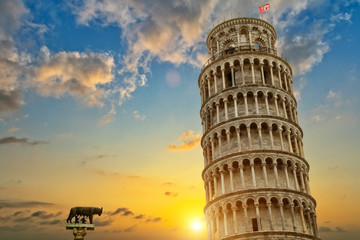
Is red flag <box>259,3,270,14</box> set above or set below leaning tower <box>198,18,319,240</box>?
above

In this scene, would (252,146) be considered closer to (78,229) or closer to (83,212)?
(83,212)

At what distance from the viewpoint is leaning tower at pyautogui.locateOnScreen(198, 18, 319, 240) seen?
39.0 meters

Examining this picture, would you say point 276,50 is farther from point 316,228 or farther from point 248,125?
point 316,228

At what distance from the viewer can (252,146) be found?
42188 millimetres

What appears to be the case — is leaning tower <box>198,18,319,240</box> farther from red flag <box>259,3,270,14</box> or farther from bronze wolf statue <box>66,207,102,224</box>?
bronze wolf statue <box>66,207,102,224</box>

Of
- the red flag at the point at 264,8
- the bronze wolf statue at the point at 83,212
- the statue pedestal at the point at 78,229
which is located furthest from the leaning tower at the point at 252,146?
the statue pedestal at the point at 78,229

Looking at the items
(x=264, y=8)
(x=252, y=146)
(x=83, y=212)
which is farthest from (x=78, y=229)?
(x=264, y=8)

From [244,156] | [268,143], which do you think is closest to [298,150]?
[268,143]

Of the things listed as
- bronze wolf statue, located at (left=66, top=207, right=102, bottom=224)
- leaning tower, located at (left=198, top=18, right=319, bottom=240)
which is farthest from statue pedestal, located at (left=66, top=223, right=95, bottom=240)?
leaning tower, located at (left=198, top=18, right=319, bottom=240)

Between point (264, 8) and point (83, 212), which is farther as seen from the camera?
point (264, 8)

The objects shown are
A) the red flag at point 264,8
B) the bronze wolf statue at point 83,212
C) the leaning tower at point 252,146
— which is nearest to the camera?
the bronze wolf statue at point 83,212

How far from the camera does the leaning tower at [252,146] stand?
3900 centimetres

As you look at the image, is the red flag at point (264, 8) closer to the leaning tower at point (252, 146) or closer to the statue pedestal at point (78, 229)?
the leaning tower at point (252, 146)

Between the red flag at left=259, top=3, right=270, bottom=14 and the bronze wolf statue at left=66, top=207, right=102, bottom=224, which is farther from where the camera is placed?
the red flag at left=259, top=3, right=270, bottom=14
